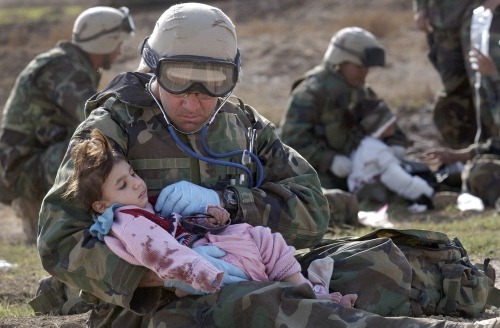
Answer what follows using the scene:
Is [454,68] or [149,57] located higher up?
[149,57]

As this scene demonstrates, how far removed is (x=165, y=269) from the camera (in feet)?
14.8

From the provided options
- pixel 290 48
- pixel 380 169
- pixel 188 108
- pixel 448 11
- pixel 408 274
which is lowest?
pixel 290 48

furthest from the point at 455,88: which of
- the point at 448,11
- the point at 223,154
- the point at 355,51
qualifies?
the point at 223,154

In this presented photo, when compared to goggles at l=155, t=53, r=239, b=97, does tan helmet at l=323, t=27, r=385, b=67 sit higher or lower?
lower

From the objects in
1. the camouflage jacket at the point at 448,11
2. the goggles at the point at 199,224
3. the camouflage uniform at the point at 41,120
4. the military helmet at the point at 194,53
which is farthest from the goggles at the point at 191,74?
the camouflage jacket at the point at 448,11

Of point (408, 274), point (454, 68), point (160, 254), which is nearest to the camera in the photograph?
point (160, 254)

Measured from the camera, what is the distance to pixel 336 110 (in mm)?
10516

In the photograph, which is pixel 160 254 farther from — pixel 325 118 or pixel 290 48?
pixel 290 48

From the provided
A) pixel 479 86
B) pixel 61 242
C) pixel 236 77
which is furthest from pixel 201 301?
pixel 479 86

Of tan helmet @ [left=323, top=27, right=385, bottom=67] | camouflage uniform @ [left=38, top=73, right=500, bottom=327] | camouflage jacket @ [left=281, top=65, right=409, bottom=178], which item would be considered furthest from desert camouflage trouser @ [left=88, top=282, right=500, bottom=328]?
tan helmet @ [left=323, top=27, right=385, bottom=67]

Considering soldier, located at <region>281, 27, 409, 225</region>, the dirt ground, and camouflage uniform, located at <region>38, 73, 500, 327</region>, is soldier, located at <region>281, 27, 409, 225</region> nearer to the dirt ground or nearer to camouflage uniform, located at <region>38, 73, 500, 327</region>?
the dirt ground

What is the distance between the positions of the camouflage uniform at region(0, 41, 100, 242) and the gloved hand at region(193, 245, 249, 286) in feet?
17.2

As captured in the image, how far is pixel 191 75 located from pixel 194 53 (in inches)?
3.9

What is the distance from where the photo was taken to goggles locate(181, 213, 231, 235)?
479cm
